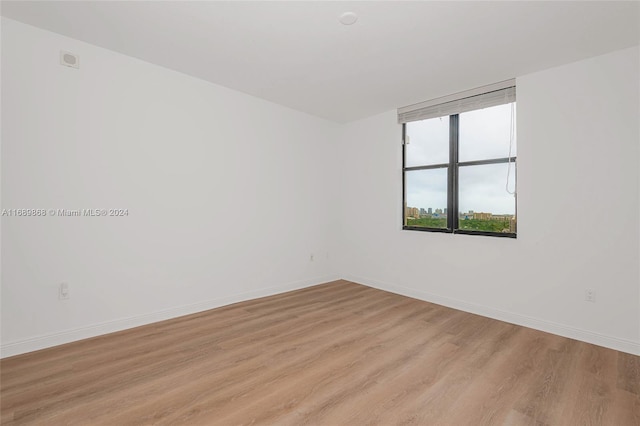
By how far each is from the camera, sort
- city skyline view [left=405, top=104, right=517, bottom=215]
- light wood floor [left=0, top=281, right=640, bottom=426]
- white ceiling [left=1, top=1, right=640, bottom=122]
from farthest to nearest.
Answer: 1. city skyline view [left=405, top=104, right=517, bottom=215]
2. white ceiling [left=1, top=1, right=640, bottom=122]
3. light wood floor [left=0, top=281, right=640, bottom=426]

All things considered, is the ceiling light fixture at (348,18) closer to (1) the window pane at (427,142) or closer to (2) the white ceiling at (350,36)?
(2) the white ceiling at (350,36)

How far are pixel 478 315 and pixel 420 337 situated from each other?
1112mm

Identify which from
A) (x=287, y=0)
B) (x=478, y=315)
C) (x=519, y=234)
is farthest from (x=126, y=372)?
(x=519, y=234)

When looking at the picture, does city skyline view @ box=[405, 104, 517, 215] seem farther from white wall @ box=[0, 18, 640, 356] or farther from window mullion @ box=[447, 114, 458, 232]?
white wall @ box=[0, 18, 640, 356]

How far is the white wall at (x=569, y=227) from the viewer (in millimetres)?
2762

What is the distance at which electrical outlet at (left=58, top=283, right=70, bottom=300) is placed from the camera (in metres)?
2.74

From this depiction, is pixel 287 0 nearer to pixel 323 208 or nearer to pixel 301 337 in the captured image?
pixel 301 337

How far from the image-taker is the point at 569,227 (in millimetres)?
3051

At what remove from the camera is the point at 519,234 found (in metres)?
3.38

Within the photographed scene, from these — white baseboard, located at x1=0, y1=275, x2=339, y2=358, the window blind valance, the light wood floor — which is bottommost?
the light wood floor

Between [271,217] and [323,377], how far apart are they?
256 cm

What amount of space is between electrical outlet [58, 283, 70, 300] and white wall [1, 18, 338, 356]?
0.04 metres

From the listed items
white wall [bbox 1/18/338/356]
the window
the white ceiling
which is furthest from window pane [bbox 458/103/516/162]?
white wall [bbox 1/18/338/356]

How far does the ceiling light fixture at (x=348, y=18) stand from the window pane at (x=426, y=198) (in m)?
2.43
